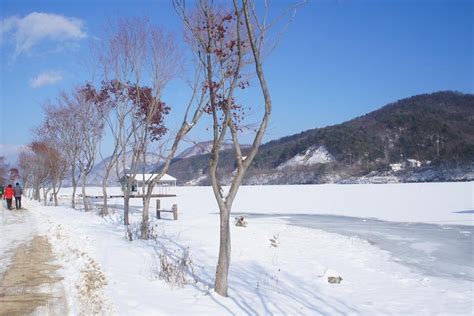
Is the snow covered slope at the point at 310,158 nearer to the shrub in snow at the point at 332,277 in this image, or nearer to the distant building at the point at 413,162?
the distant building at the point at 413,162

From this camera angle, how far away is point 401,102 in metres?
176

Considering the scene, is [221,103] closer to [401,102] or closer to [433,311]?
[433,311]

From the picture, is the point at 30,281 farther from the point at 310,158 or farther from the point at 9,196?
the point at 310,158

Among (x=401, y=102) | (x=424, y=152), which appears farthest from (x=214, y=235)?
(x=401, y=102)

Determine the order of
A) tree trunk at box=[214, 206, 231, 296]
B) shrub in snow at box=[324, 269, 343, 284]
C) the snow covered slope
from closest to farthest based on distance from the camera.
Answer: tree trunk at box=[214, 206, 231, 296] < shrub in snow at box=[324, 269, 343, 284] < the snow covered slope

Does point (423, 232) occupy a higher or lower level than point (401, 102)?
lower

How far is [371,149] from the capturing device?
125312 mm

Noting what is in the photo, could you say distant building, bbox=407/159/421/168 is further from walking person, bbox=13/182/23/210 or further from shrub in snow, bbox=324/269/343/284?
shrub in snow, bbox=324/269/343/284

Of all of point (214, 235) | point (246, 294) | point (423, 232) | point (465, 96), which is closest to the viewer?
point (246, 294)

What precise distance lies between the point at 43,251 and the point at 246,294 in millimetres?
4812

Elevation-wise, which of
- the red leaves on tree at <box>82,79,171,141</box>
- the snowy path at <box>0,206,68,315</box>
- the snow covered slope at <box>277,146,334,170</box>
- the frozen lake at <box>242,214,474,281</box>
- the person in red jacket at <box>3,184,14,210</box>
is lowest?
the frozen lake at <box>242,214,474,281</box>

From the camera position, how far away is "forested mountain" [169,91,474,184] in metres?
109

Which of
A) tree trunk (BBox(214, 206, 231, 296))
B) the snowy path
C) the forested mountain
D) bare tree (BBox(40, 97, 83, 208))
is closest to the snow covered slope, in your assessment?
the forested mountain

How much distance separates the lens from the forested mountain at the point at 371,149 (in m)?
109
